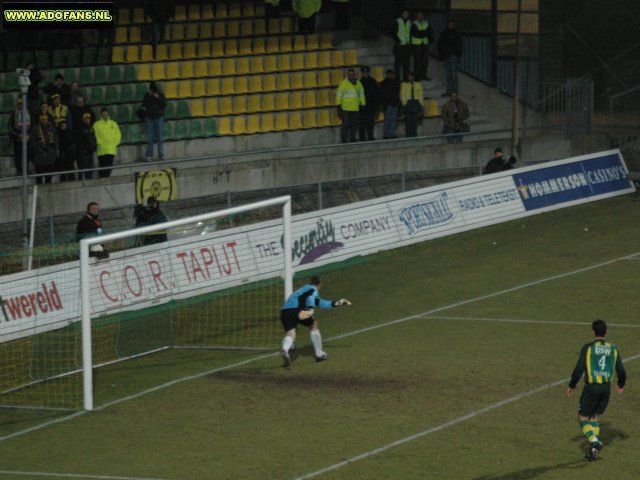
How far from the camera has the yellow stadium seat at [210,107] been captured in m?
37.3

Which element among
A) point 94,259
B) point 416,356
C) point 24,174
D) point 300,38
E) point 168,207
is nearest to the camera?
point 416,356

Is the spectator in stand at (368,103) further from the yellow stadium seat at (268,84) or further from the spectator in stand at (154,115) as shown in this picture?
the spectator in stand at (154,115)

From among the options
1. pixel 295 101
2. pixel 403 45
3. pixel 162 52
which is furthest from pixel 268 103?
pixel 403 45

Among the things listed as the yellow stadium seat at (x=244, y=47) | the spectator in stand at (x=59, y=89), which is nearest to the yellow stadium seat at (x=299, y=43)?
the yellow stadium seat at (x=244, y=47)

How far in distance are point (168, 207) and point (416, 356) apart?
9.46 metres

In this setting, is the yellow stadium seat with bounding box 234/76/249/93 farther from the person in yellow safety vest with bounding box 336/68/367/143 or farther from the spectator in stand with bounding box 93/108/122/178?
the spectator in stand with bounding box 93/108/122/178

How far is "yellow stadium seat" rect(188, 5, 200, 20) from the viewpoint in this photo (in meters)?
39.3

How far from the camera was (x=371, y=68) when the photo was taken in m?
40.8

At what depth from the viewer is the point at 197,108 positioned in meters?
37.1

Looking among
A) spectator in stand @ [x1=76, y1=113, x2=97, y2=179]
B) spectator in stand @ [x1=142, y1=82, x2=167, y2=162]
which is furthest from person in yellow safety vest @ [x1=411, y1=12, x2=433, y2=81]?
spectator in stand @ [x1=76, y1=113, x2=97, y2=179]

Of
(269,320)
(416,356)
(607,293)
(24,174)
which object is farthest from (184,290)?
(607,293)

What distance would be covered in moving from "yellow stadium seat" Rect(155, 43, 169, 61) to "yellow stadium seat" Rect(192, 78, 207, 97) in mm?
1012

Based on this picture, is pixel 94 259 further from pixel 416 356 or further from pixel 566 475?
pixel 566 475

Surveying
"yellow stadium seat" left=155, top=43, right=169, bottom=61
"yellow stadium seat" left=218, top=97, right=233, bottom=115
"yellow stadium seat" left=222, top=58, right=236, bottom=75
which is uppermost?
"yellow stadium seat" left=155, top=43, right=169, bottom=61
